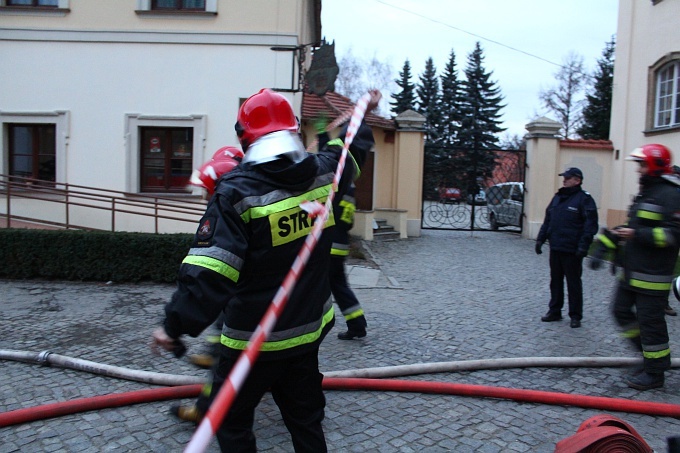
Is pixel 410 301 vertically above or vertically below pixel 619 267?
below

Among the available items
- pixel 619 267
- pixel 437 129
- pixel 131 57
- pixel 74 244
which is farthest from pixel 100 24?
pixel 437 129

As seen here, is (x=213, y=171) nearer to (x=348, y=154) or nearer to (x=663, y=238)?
(x=348, y=154)

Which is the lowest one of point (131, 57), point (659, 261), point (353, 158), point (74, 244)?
point (74, 244)

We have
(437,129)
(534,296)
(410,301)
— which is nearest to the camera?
(410,301)

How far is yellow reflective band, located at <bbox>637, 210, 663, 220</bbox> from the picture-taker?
4625mm

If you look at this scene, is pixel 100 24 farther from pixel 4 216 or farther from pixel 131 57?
pixel 4 216

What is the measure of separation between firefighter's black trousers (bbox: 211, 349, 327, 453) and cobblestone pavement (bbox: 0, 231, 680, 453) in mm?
881

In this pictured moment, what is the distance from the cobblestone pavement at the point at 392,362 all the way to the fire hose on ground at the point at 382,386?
74 millimetres

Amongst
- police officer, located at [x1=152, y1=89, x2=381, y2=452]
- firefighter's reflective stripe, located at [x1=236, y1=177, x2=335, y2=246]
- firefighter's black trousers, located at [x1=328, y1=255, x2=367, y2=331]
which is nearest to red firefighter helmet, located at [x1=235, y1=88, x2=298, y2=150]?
police officer, located at [x1=152, y1=89, x2=381, y2=452]

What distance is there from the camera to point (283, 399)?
9.30ft

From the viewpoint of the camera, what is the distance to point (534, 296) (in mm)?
8461

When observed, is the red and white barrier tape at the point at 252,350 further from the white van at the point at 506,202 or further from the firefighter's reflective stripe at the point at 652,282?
the white van at the point at 506,202

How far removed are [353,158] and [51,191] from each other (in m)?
8.45

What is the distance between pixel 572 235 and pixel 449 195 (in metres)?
9.95
